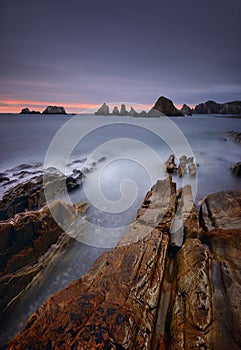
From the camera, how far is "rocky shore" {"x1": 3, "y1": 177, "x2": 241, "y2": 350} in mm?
1865

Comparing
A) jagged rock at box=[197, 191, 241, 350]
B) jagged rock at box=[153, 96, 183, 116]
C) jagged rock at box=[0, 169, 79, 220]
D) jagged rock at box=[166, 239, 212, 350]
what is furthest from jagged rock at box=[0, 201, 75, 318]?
jagged rock at box=[153, 96, 183, 116]

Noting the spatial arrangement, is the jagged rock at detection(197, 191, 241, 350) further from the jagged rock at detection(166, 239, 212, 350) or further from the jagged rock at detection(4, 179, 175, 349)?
the jagged rock at detection(4, 179, 175, 349)

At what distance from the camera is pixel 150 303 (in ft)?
7.75

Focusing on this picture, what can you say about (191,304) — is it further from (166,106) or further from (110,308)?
(166,106)

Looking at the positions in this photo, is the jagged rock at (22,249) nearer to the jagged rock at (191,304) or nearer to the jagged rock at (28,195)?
the jagged rock at (28,195)

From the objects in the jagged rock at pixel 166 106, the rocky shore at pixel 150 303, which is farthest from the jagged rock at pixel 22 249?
the jagged rock at pixel 166 106

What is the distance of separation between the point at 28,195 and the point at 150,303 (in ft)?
15.9

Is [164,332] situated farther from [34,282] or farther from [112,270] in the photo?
[34,282]

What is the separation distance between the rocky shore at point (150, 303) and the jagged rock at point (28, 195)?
3435mm

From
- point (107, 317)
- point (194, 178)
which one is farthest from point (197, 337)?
point (194, 178)

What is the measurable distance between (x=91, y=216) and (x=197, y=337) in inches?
187

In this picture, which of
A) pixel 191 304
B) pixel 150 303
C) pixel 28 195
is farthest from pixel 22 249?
pixel 191 304

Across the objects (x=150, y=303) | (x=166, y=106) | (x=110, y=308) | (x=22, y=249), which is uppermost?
(x=166, y=106)

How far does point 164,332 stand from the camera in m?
2.25
